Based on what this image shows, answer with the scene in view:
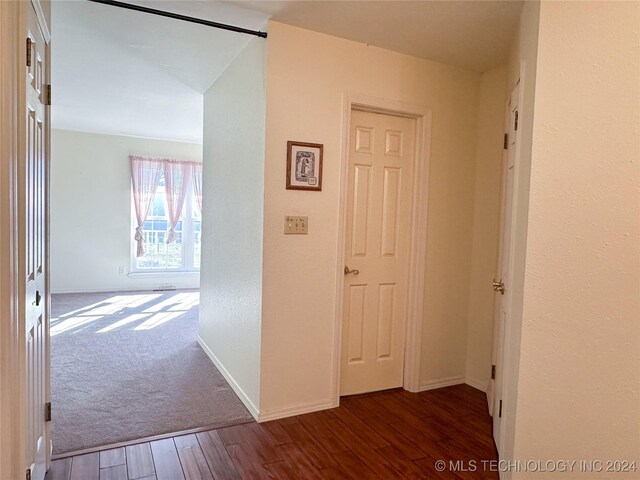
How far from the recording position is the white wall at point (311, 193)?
2496mm

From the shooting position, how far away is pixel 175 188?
692 cm

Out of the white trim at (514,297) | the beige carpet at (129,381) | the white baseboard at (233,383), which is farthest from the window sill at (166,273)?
the white trim at (514,297)

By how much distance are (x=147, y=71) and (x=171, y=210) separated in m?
3.78

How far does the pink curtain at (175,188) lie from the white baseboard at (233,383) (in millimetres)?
3472

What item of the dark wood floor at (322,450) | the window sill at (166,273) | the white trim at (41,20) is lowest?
the dark wood floor at (322,450)

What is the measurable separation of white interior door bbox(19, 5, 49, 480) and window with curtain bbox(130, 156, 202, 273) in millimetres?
5019

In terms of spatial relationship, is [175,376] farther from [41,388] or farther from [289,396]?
[41,388]

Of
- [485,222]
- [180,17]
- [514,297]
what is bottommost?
[514,297]

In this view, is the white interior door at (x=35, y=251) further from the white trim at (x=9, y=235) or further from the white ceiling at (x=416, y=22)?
the white ceiling at (x=416, y=22)

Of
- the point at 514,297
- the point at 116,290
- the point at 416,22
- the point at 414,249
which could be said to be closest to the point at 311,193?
the point at 414,249

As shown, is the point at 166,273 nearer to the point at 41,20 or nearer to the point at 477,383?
the point at 477,383

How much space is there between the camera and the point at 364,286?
293 centimetres

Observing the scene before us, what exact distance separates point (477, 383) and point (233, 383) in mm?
1825

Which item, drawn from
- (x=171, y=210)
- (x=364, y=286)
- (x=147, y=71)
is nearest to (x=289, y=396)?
(x=364, y=286)
